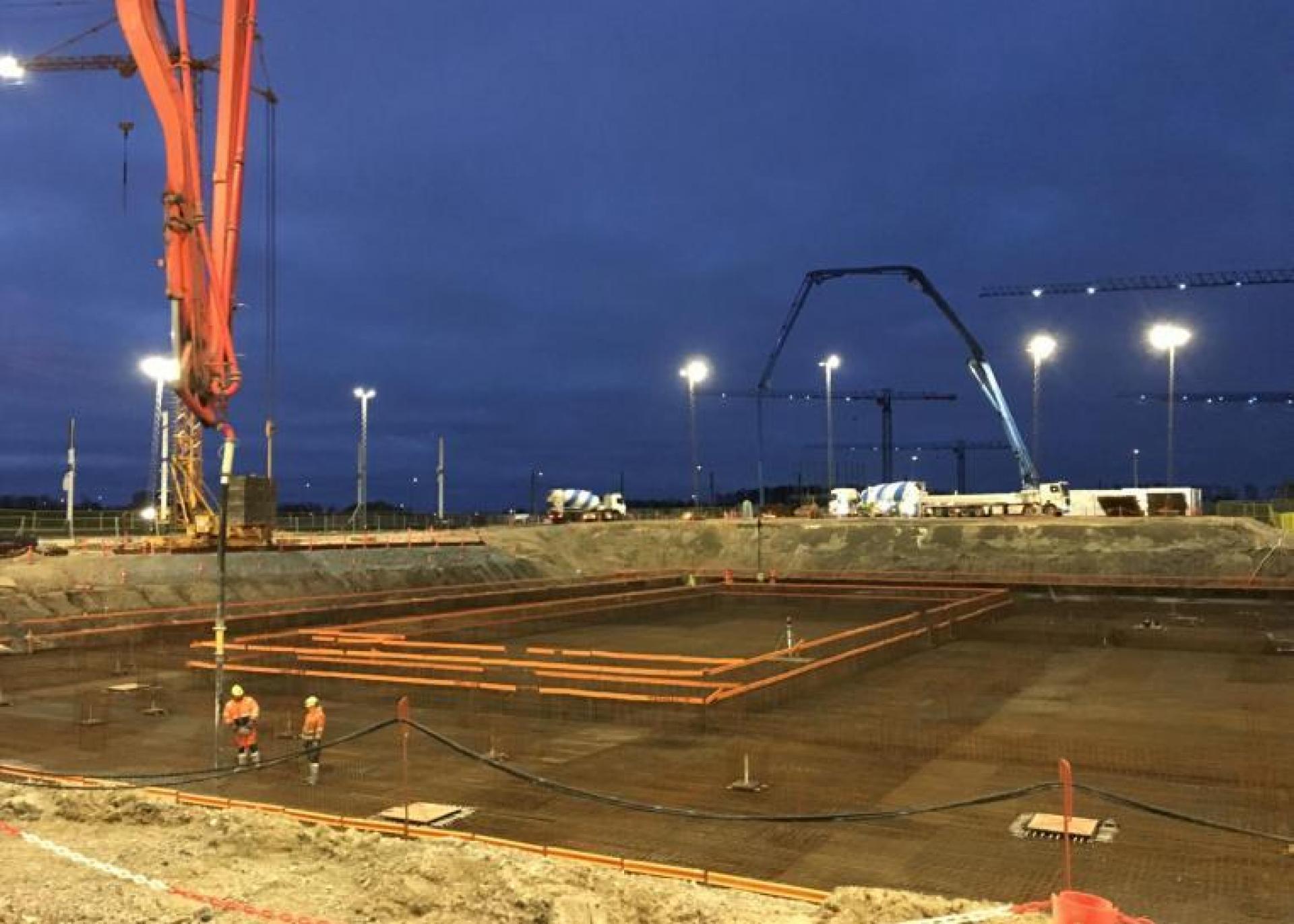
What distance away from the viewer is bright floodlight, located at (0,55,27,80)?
121 feet

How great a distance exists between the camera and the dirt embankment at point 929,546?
54906mm

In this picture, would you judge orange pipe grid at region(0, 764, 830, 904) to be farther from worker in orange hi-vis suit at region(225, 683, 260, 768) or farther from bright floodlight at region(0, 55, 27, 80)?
bright floodlight at region(0, 55, 27, 80)

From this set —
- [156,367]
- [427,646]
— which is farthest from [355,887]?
[156,367]

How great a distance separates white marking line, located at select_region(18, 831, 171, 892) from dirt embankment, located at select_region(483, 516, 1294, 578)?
128 feet

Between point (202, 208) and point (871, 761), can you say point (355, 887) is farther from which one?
point (202, 208)

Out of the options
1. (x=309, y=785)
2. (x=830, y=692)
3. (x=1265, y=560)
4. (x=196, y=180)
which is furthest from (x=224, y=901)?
(x=1265, y=560)

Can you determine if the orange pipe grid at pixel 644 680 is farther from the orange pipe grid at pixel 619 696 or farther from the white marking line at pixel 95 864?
the white marking line at pixel 95 864

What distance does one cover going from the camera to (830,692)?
2273cm

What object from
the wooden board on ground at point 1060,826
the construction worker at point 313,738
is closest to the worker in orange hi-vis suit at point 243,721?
the construction worker at point 313,738

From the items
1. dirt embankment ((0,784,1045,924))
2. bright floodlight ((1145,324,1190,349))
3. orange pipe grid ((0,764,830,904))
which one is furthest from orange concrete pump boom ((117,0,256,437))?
bright floodlight ((1145,324,1190,349))

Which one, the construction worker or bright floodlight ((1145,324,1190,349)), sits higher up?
bright floodlight ((1145,324,1190,349))

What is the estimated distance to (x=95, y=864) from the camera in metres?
10.9

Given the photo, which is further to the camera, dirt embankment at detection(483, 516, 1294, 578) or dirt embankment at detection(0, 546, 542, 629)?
dirt embankment at detection(483, 516, 1294, 578)

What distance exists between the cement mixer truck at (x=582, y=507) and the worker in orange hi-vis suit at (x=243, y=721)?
69135mm
